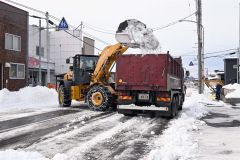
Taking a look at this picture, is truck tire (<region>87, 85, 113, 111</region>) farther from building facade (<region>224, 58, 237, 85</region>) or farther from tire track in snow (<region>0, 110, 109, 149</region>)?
building facade (<region>224, 58, 237, 85</region>)

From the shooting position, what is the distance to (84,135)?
10672 mm

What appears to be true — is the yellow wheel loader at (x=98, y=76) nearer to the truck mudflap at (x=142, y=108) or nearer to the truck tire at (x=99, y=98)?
the truck tire at (x=99, y=98)

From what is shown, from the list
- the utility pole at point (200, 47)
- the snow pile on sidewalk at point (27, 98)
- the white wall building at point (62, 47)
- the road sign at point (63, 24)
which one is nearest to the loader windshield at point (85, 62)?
the snow pile on sidewalk at point (27, 98)

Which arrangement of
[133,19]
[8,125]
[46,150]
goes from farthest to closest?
1. [133,19]
2. [8,125]
3. [46,150]

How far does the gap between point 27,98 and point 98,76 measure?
631cm

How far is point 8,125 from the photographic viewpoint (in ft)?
42.3

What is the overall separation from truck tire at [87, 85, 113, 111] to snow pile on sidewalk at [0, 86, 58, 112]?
4.52 metres

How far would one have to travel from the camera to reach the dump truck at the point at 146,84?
578 inches

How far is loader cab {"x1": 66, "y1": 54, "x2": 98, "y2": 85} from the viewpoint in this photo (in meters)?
19.6

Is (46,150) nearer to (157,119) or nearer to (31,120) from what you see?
(31,120)

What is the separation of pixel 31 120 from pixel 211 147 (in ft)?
25.4

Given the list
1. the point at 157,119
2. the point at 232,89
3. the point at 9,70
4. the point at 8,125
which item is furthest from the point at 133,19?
the point at 232,89

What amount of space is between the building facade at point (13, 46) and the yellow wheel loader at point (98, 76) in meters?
8.76

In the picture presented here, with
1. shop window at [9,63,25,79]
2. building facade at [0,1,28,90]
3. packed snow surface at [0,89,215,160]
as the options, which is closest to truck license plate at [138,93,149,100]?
packed snow surface at [0,89,215,160]
